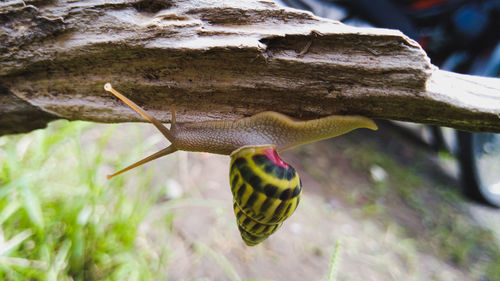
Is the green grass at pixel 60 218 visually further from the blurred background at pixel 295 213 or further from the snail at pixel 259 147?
the snail at pixel 259 147

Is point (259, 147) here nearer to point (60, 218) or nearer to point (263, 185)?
point (263, 185)

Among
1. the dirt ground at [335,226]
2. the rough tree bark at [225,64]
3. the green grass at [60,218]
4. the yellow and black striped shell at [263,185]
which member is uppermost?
the rough tree bark at [225,64]

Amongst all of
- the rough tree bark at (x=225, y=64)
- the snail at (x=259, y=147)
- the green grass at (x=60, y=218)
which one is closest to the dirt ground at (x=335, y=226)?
the green grass at (x=60, y=218)

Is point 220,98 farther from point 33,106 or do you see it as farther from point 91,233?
point 91,233

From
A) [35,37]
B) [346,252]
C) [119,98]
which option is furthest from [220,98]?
[346,252]

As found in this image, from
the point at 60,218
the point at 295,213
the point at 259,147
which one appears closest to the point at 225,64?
the point at 259,147

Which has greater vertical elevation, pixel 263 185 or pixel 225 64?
pixel 225 64

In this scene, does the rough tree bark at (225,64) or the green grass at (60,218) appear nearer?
the rough tree bark at (225,64)
